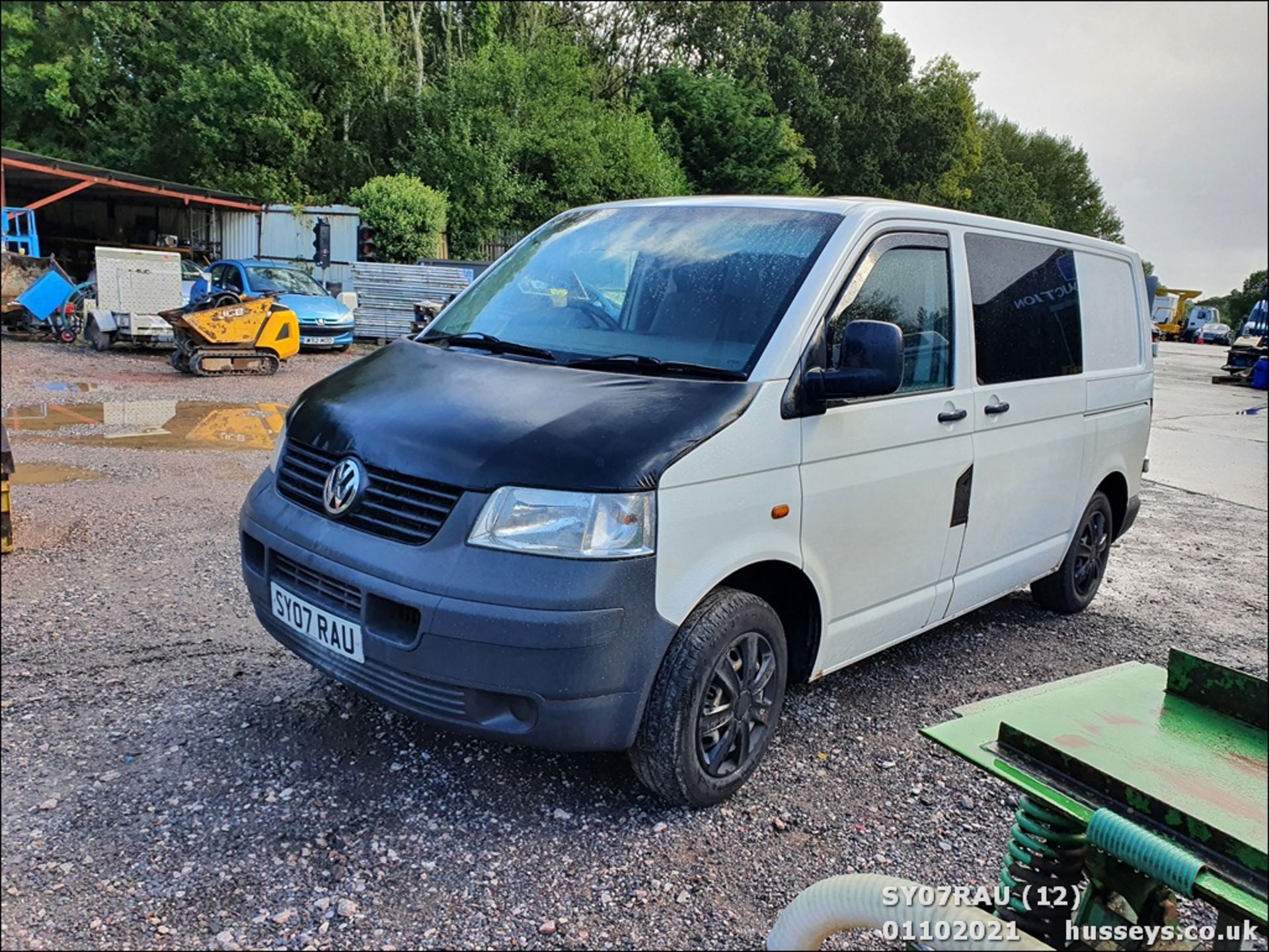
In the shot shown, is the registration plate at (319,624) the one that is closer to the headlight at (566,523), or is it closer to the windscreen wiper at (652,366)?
the headlight at (566,523)

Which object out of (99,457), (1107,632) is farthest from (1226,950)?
(99,457)

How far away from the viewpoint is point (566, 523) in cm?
263

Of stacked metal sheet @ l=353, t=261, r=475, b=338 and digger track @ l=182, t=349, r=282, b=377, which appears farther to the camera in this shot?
stacked metal sheet @ l=353, t=261, r=475, b=338

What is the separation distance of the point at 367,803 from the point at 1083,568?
4.13m

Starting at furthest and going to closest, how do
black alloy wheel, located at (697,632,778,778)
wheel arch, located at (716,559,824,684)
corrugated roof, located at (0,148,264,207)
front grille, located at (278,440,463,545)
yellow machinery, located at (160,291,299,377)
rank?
Result: corrugated roof, located at (0,148,264,207) → yellow machinery, located at (160,291,299,377) → wheel arch, located at (716,559,824,684) → black alloy wheel, located at (697,632,778,778) → front grille, located at (278,440,463,545)

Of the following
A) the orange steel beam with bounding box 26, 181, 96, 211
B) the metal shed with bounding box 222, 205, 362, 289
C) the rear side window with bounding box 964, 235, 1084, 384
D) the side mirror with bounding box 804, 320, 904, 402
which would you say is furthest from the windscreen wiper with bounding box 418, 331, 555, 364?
the orange steel beam with bounding box 26, 181, 96, 211

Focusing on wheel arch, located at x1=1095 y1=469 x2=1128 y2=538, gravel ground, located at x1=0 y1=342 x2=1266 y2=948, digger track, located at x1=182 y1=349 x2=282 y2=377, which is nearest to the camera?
gravel ground, located at x1=0 y1=342 x2=1266 y2=948

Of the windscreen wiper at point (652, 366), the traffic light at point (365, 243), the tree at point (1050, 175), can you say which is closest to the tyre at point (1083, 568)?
the windscreen wiper at point (652, 366)

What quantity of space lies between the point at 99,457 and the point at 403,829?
6517 mm

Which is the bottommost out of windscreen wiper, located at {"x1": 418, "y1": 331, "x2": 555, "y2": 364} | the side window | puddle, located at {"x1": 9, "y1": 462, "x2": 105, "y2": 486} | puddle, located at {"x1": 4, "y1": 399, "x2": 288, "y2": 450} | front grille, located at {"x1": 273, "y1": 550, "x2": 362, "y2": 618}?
puddle, located at {"x1": 9, "y1": 462, "x2": 105, "y2": 486}

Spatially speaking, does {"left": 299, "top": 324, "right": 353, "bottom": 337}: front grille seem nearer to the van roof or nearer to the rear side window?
the van roof

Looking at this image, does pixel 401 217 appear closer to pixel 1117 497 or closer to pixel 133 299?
pixel 133 299

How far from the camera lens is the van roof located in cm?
356

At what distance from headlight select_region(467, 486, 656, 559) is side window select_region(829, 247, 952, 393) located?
4.06 feet
